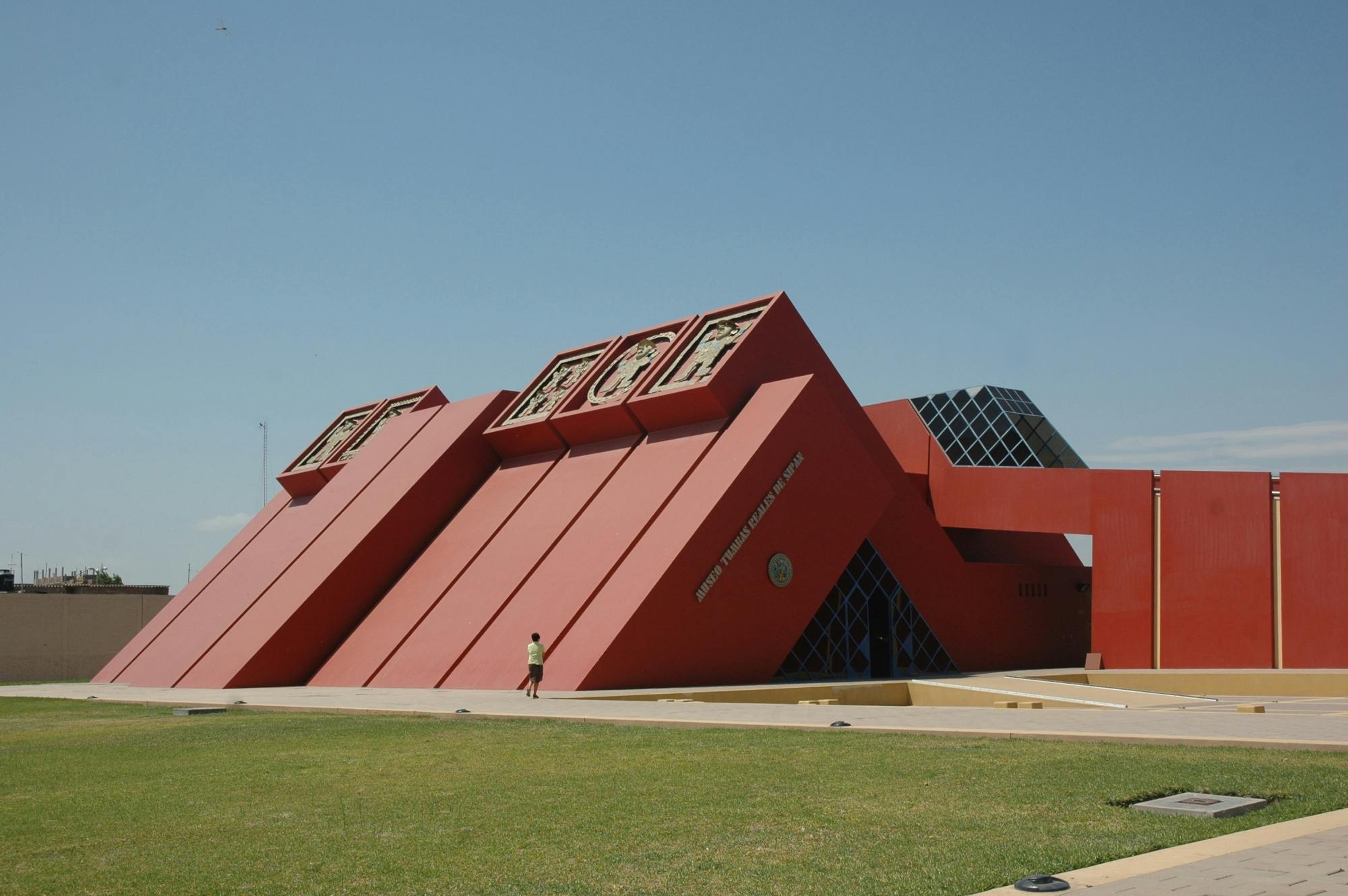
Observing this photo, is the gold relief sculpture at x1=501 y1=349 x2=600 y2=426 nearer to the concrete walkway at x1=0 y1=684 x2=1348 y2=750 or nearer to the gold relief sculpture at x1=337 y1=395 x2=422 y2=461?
the gold relief sculpture at x1=337 y1=395 x2=422 y2=461

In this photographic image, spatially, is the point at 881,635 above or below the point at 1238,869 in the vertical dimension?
above

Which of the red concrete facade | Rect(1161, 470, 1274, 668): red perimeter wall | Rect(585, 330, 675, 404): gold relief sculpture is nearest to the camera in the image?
the red concrete facade

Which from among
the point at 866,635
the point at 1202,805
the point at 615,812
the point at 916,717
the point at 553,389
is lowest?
the point at 615,812

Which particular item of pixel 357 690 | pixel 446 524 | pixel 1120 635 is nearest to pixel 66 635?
pixel 446 524

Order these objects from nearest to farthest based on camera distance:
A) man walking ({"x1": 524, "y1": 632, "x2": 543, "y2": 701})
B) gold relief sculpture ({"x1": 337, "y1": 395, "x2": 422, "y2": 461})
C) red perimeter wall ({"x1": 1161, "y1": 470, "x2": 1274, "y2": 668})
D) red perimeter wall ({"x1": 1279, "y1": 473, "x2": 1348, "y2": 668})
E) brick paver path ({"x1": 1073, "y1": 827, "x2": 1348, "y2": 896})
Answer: brick paver path ({"x1": 1073, "y1": 827, "x2": 1348, "y2": 896}) → man walking ({"x1": 524, "y1": 632, "x2": 543, "y2": 701}) → red perimeter wall ({"x1": 1279, "y1": 473, "x2": 1348, "y2": 668}) → red perimeter wall ({"x1": 1161, "y1": 470, "x2": 1274, "y2": 668}) → gold relief sculpture ({"x1": 337, "y1": 395, "x2": 422, "y2": 461})

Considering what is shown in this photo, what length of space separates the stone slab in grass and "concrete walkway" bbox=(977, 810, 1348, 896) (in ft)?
1.60

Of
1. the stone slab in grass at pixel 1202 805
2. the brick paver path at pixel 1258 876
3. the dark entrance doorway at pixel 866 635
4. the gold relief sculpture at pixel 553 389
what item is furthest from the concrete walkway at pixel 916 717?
the gold relief sculpture at pixel 553 389

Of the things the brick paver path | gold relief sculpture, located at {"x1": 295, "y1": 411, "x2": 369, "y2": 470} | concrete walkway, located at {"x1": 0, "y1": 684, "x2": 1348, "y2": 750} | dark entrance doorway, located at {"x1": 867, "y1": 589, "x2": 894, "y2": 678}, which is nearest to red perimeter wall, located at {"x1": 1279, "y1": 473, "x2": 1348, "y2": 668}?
concrete walkway, located at {"x1": 0, "y1": 684, "x2": 1348, "y2": 750}

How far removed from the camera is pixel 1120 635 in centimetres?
2647

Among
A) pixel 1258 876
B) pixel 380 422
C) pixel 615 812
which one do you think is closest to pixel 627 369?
pixel 380 422

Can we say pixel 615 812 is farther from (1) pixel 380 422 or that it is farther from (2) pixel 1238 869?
(1) pixel 380 422

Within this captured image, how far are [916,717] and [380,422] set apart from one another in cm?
2494

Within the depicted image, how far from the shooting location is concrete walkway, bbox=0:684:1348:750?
1104 cm

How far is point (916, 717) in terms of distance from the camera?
1385 centimetres
